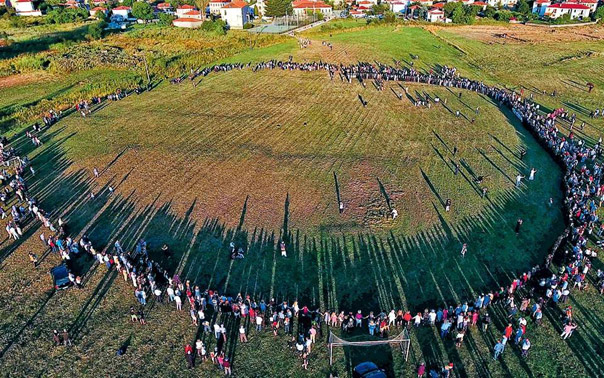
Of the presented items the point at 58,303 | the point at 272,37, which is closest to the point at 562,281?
the point at 58,303

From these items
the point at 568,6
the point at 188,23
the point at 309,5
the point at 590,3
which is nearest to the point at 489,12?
the point at 568,6

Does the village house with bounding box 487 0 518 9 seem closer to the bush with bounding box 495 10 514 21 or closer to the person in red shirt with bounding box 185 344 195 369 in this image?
the bush with bounding box 495 10 514 21

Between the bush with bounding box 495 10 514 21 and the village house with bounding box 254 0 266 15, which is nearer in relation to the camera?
the bush with bounding box 495 10 514 21

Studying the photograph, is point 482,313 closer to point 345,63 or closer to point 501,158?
point 501,158

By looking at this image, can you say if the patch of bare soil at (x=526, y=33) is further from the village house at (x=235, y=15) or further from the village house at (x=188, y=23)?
the village house at (x=188, y=23)

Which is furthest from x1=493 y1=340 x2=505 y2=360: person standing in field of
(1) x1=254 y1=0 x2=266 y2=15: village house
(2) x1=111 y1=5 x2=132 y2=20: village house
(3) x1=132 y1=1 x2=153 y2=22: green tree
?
(2) x1=111 y1=5 x2=132 y2=20: village house

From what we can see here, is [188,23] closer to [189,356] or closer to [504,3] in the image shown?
[189,356]
